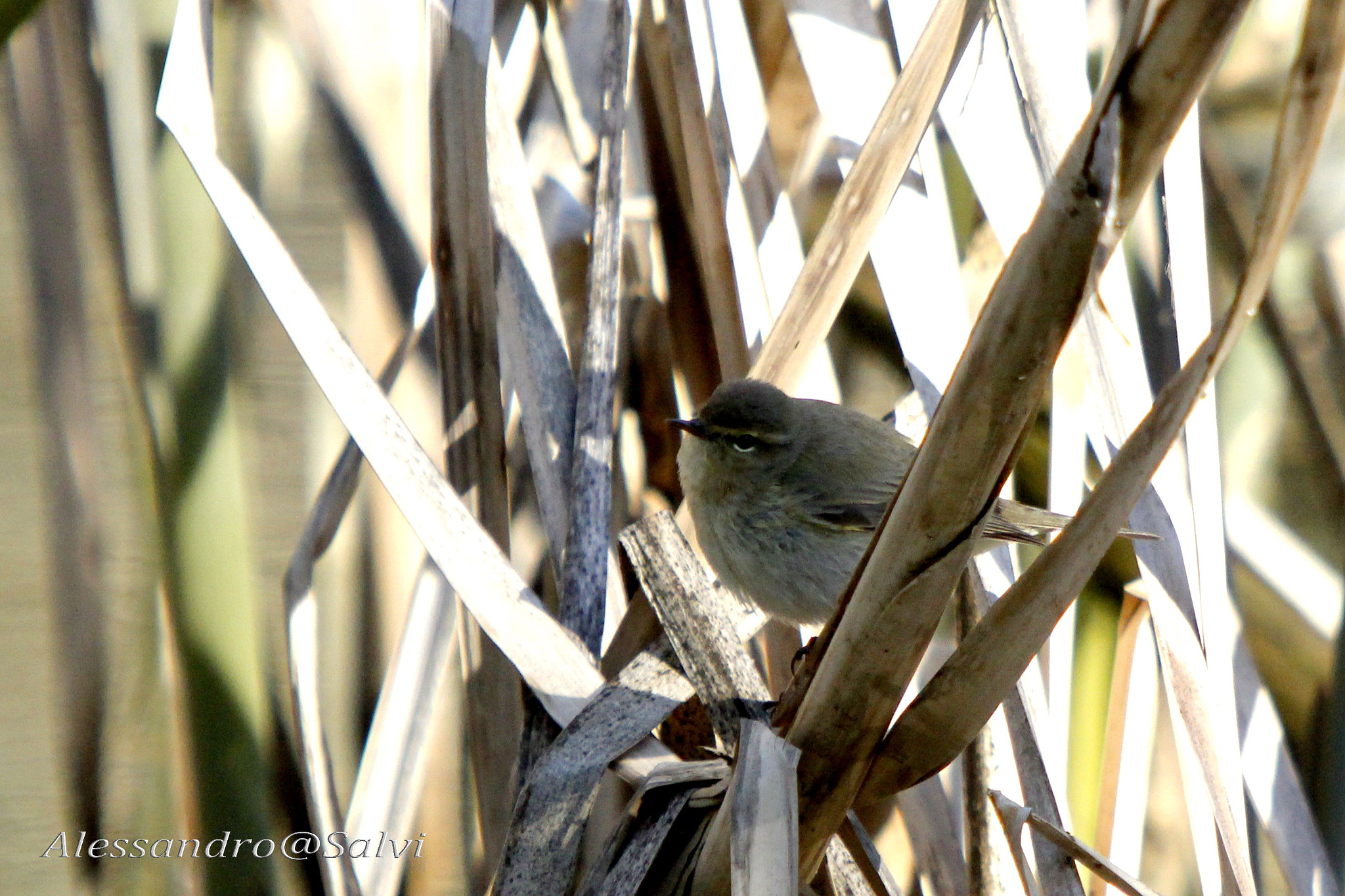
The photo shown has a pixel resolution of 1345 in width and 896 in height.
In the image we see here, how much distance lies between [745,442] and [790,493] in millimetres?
310

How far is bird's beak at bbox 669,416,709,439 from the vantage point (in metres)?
1.56

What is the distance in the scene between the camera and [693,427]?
156cm

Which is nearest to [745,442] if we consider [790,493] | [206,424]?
[790,493]

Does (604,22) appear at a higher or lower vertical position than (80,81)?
higher

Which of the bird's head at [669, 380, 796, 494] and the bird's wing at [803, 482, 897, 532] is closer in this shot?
the bird's head at [669, 380, 796, 494]

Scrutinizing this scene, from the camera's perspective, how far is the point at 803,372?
5.13 ft

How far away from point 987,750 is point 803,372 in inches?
25.1

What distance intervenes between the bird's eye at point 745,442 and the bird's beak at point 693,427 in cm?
5

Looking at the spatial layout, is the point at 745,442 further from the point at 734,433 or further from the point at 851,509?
the point at 851,509

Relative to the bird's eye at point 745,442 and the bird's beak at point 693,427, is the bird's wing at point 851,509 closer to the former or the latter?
the bird's eye at point 745,442

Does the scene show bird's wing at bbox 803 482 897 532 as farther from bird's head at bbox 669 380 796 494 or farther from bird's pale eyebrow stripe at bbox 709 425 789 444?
bird's pale eyebrow stripe at bbox 709 425 789 444

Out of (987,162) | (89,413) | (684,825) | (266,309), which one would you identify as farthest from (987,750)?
(89,413)

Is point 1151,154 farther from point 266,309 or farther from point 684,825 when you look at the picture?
point 266,309

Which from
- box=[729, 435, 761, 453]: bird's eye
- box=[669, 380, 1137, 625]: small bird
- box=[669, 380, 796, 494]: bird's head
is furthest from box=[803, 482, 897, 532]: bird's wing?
box=[729, 435, 761, 453]: bird's eye
